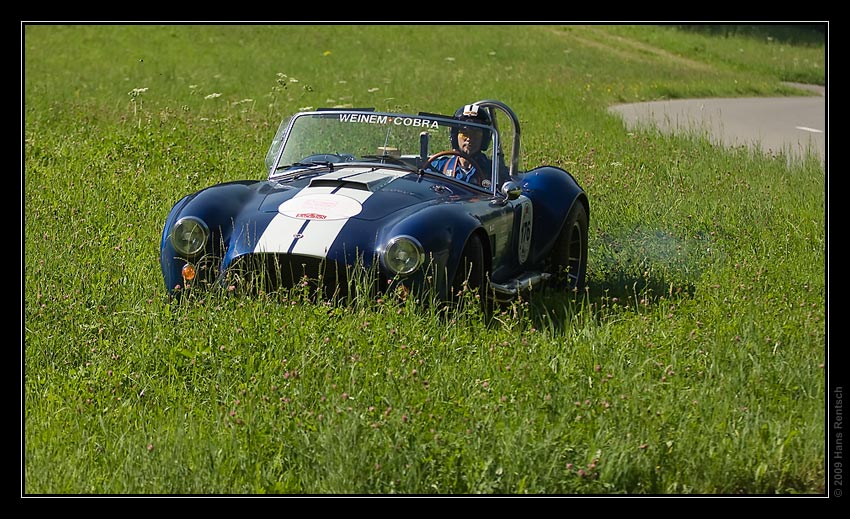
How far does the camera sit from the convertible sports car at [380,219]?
6879 mm

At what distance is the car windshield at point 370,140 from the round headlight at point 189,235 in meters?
1.33

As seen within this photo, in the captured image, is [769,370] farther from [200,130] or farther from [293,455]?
[200,130]

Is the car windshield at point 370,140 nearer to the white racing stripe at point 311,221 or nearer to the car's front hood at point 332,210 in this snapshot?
the car's front hood at point 332,210

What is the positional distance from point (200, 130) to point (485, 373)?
425 inches

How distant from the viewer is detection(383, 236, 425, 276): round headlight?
6809mm

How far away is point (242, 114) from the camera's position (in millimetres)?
18094

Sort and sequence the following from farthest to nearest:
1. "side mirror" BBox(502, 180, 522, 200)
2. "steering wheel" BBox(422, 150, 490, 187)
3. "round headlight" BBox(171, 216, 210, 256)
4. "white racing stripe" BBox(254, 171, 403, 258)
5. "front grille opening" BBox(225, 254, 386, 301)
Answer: "steering wheel" BBox(422, 150, 490, 187), "side mirror" BBox(502, 180, 522, 200), "round headlight" BBox(171, 216, 210, 256), "white racing stripe" BBox(254, 171, 403, 258), "front grille opening" BBox(225, 254, 386, 301)

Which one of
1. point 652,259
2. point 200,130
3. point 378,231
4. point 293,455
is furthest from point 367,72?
point 293,455

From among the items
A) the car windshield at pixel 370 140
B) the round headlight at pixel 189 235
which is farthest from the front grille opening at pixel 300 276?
the car windshield at pixel 370 140

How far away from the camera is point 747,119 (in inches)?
874

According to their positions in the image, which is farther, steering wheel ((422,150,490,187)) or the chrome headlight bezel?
steering wheel ((422,150,490,187))

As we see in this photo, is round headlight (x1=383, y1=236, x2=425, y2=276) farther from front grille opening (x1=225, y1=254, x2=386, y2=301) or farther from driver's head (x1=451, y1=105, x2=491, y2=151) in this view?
driver's head (x1=451, y1=105, x2=491, y2=151)

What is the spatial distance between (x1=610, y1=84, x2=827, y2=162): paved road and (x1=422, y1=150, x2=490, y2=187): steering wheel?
751cm

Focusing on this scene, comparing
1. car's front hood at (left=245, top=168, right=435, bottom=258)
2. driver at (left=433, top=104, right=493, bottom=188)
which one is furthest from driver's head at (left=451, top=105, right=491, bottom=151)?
car's front hood at (left=245, top=168, right=435, bottom=258)
